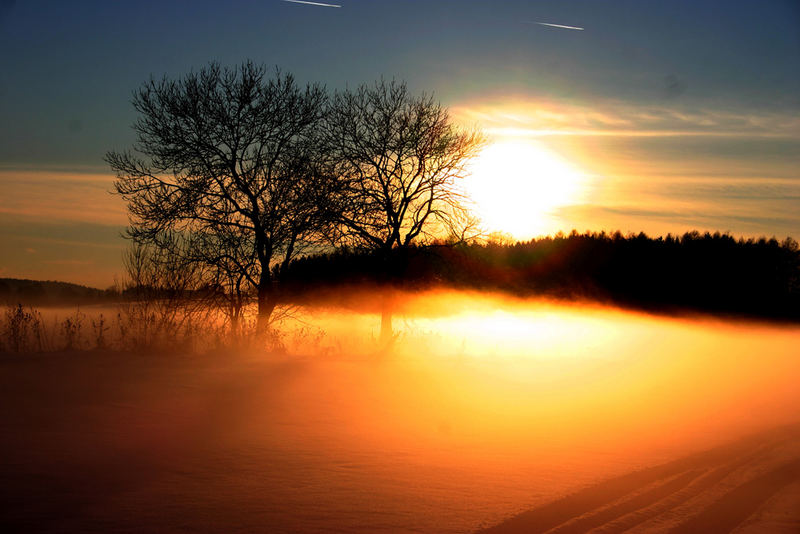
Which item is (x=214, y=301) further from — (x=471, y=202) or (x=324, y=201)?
(x=471, y=202)

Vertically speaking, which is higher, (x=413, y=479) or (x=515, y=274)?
(x=515, y=274)

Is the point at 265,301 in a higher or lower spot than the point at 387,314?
higher

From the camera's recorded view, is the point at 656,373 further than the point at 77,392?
Yes

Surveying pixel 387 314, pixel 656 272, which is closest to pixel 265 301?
pixel 387 314

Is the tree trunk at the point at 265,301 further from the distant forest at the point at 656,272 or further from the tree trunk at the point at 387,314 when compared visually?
the distant forest at the point at 656,272

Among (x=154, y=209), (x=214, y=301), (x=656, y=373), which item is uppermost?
(x=154, y=209)

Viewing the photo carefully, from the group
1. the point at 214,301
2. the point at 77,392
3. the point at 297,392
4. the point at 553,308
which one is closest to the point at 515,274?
the point at 553,308

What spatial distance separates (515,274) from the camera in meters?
46.5

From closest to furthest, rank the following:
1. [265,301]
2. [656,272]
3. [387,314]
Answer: [265,301] → [387,314] → [656,272]

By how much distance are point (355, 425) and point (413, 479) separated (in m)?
3.41

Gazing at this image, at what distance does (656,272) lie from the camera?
157ft

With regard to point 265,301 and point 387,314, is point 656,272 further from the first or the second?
point 265,301

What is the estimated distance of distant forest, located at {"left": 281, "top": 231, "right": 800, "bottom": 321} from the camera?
42.8m

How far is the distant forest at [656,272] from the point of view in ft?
140
